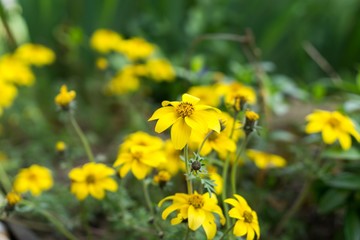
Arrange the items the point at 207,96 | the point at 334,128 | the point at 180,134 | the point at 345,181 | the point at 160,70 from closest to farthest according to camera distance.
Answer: the point at 180,134
the point at 334,128
the point at 345,181
the point at 207,96
the point at 160,70

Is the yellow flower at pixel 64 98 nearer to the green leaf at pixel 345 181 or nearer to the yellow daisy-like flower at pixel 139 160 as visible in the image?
the yellow daisy-like flower at pixel 139 160

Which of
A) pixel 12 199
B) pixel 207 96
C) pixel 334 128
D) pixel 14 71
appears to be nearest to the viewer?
pixel 12 199

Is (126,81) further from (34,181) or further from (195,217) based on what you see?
(195,217)

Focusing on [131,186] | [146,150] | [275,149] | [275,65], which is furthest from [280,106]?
[275,65]

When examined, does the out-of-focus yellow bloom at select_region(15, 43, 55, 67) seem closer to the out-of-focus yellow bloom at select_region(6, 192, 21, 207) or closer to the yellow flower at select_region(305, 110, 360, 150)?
the out-of-focus yellow bloom at select_region(6, 192, 21, 207)

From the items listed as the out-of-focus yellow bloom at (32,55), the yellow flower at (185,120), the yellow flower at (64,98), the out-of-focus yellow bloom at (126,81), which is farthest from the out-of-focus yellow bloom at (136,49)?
the yellow flower at (185,120)

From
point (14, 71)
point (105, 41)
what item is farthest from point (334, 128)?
point (14, 71)

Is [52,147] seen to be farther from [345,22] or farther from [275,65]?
[345,22]
